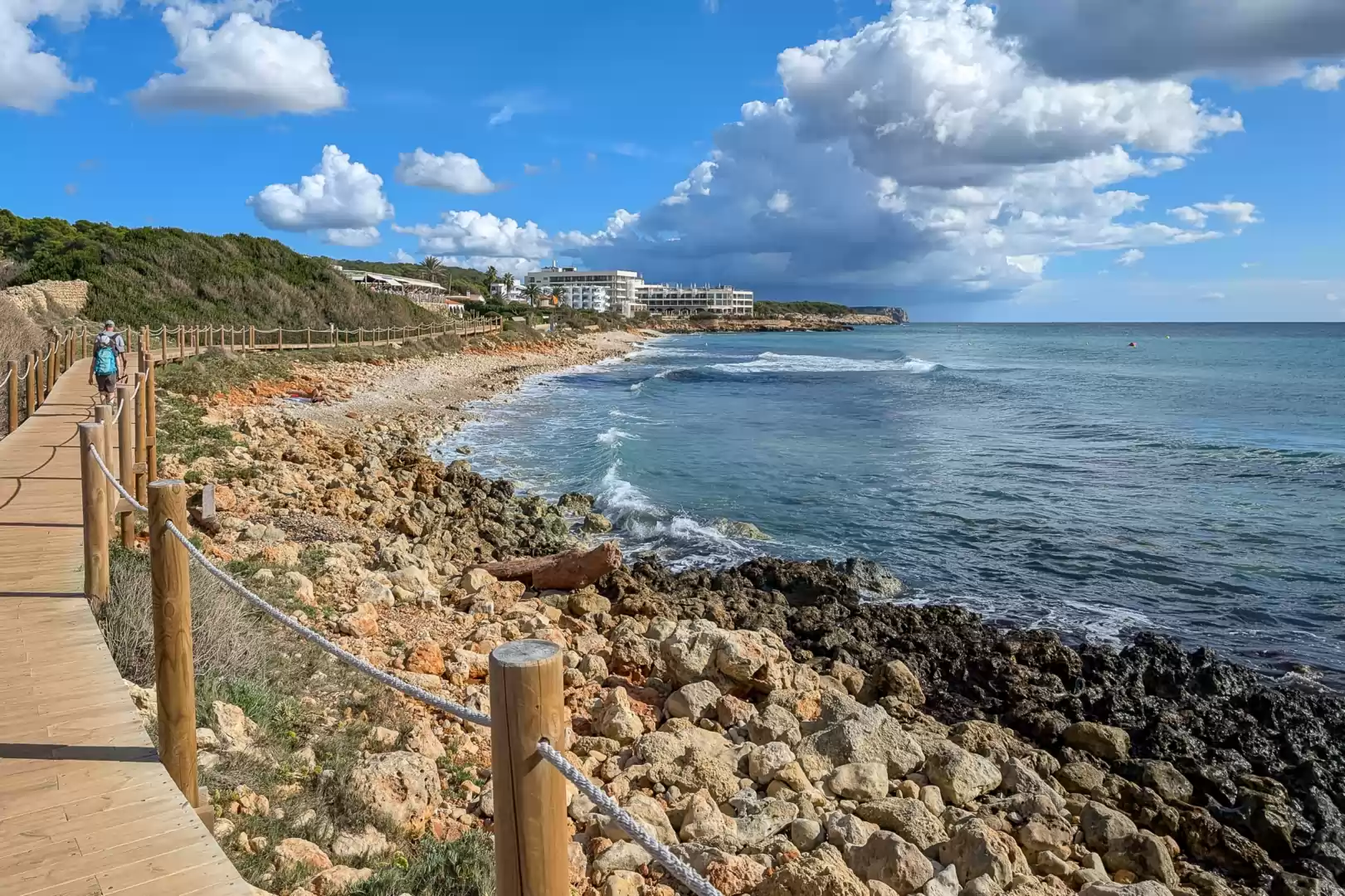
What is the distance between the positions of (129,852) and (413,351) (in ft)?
142

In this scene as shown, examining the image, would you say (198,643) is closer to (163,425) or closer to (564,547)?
(564,547)

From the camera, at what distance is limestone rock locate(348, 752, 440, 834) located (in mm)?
4891

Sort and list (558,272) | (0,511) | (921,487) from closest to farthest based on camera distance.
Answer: (0,511), (921,487), (558,272)

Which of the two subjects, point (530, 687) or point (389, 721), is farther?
point (389, 721)

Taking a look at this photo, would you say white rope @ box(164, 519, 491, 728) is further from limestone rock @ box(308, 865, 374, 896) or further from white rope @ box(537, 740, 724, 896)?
limestone rock @ box(308, 865, 374, 896)

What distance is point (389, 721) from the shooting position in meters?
6.07

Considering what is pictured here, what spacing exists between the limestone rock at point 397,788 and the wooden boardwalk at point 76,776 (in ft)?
3.68

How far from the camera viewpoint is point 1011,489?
65.5ft

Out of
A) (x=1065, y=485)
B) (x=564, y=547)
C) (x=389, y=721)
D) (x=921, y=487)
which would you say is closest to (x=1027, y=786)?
(x=389, y=721)

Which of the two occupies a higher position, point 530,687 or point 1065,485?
point 530,687

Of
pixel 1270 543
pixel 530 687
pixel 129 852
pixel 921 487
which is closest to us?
pixel 530 687

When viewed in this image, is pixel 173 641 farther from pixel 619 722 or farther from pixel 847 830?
pixel 847 830

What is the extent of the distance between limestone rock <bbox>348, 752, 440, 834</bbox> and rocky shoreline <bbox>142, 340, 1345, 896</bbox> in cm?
2

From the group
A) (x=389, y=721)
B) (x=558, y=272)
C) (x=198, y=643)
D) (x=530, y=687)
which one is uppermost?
(x=558, y=272)
